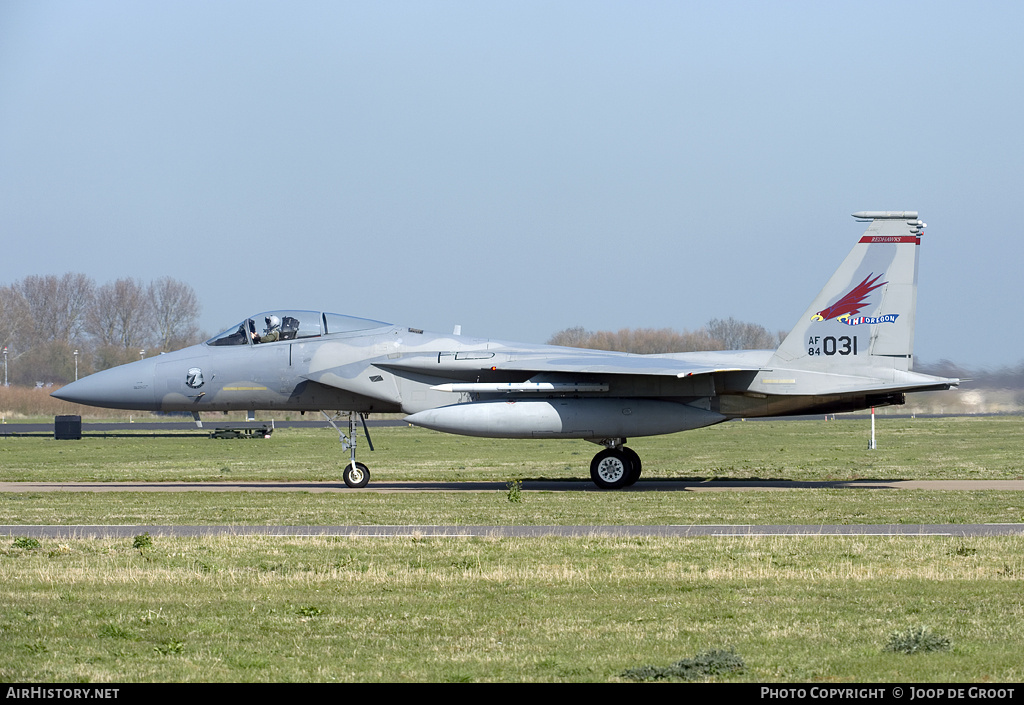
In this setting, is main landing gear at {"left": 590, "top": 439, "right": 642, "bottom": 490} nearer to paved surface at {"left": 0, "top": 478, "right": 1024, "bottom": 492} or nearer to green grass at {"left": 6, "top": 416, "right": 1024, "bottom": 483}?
paved surface at {"left": 0, "top": 478, "right": 1024, "bottom": 492}

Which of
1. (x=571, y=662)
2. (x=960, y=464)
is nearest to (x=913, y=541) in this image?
(x=571, y=662)

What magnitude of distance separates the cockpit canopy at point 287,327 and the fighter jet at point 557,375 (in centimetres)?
3

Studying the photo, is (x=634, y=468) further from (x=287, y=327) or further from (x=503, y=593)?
(x=503, y=593)

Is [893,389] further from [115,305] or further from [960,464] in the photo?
[115,305]

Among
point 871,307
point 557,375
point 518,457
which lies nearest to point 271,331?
point 557,375

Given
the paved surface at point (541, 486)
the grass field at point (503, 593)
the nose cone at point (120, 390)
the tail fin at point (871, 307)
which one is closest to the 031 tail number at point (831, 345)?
the tail fin at point (871, 307)

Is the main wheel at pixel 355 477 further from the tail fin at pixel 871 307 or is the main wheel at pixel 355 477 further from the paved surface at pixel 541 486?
the tail fin at pixel 871 307

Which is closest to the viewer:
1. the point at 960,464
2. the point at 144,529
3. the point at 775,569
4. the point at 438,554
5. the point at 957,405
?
the point at 775,569

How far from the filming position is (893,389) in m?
22.0

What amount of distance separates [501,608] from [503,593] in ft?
2.51

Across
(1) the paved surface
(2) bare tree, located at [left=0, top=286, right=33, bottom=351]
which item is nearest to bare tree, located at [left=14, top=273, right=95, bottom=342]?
(2) bare tree, located at [left=0, top=286, right=33, bottom=351]

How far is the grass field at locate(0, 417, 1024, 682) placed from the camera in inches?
308

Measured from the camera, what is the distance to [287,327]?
24.0 metres
